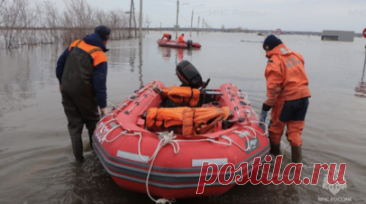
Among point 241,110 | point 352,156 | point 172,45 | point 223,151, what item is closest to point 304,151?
point 352,156

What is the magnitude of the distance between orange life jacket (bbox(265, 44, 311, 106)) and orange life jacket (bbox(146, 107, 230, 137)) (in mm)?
806

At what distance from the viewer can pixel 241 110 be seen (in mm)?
3699

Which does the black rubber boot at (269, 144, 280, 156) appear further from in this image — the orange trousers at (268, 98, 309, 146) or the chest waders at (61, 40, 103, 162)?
the chest waders at (61, 40, 103, 162)

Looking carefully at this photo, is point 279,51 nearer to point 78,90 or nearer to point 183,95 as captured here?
point 183,95

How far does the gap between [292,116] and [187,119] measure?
1455 millimetres

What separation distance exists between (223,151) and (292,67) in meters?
1.53

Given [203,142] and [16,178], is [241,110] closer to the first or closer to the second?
[203,142]

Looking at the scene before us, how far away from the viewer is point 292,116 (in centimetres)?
348

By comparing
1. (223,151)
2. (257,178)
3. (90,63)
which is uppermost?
(90,63)

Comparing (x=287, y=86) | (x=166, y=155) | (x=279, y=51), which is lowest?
(x=166, y=155)

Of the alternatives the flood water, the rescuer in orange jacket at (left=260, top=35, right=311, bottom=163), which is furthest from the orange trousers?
the flood water

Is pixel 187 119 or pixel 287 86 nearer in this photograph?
pixel 187 119

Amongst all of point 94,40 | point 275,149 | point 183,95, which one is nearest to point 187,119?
point 183,95

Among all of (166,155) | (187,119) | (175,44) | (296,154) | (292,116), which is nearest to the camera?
(166,155)
